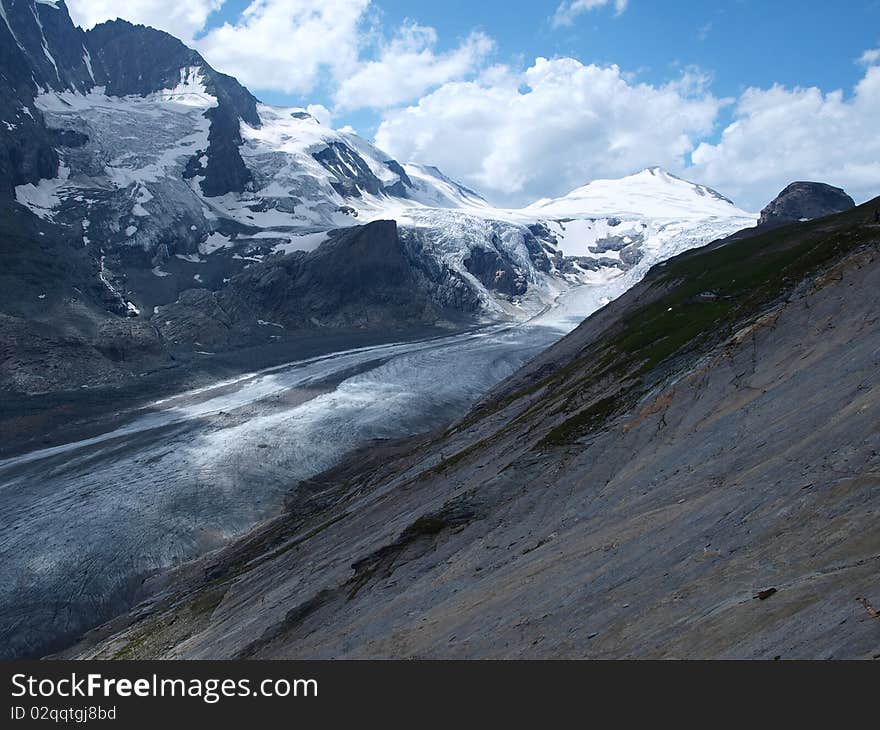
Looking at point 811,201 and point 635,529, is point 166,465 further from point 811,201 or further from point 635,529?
point 811,201

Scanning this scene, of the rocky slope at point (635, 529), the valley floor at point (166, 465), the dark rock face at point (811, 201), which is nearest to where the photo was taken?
the rocky slope at point (635, 529)

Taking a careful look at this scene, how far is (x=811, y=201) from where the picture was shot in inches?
7224

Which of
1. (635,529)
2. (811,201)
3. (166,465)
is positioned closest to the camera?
(635,529)

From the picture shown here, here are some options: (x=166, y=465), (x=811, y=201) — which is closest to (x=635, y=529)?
(x=166, y=465)

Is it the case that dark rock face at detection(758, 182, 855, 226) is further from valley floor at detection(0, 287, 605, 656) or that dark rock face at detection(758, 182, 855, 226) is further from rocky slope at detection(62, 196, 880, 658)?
rocky slope at detection(62, 196, 880, 658)

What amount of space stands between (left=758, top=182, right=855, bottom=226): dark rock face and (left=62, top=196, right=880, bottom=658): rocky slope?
16210 cm

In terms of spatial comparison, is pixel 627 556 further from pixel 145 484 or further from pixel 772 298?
pixel 145 484

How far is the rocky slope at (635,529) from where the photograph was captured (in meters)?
16.4

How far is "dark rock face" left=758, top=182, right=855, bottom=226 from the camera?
18262 cm

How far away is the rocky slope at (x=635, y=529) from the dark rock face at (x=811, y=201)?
532 feet

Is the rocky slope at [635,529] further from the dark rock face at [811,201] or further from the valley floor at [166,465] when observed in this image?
the dark rock face at [811,201]

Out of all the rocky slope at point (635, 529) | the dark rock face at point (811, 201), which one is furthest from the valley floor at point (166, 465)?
the dark rock face at point (811, 201)

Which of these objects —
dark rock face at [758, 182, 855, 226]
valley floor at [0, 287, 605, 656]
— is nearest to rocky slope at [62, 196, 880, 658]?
valley floor at [0, 287, 605, 656]

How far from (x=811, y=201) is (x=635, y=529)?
194 metres
